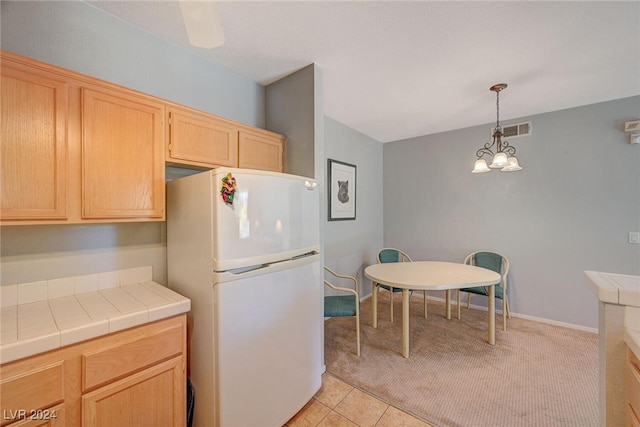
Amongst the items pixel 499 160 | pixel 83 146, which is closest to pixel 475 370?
pixel 499 160

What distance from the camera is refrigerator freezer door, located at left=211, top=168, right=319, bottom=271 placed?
1.28 meters

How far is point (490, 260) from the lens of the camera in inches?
127

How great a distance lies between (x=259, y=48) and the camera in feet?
5.97

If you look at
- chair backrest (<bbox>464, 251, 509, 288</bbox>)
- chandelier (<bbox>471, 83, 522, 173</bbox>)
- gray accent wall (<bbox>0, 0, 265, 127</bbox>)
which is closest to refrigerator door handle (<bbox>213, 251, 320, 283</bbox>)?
gray accent wall (<bbox>0, 0, 265, 127</bbox>)

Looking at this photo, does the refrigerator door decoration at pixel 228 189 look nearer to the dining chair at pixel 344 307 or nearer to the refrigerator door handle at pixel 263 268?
the refrigerator door handle at pixel 263 268

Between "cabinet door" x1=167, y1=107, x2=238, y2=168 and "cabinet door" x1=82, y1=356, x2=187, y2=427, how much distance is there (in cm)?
116

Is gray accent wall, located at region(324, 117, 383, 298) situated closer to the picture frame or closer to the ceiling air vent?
the picture frame

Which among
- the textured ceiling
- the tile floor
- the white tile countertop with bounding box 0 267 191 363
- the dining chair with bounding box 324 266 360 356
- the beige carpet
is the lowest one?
the tile floor

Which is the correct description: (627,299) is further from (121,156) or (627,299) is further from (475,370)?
(121,156)

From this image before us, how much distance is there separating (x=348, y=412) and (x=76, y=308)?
5.61 feet

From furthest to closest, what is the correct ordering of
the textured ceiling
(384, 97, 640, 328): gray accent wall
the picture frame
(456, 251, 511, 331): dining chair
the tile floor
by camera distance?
the picture frame → (456, 251, 511, 331): dining chair → (384, 97, 640, 328): gray accent wall → the tile floor → the textured ceiling

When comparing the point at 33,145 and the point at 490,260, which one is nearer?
the point at 33,145

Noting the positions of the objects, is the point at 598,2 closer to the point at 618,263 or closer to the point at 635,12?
the point at 635,12

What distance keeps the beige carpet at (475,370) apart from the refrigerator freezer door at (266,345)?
2.11 feet
